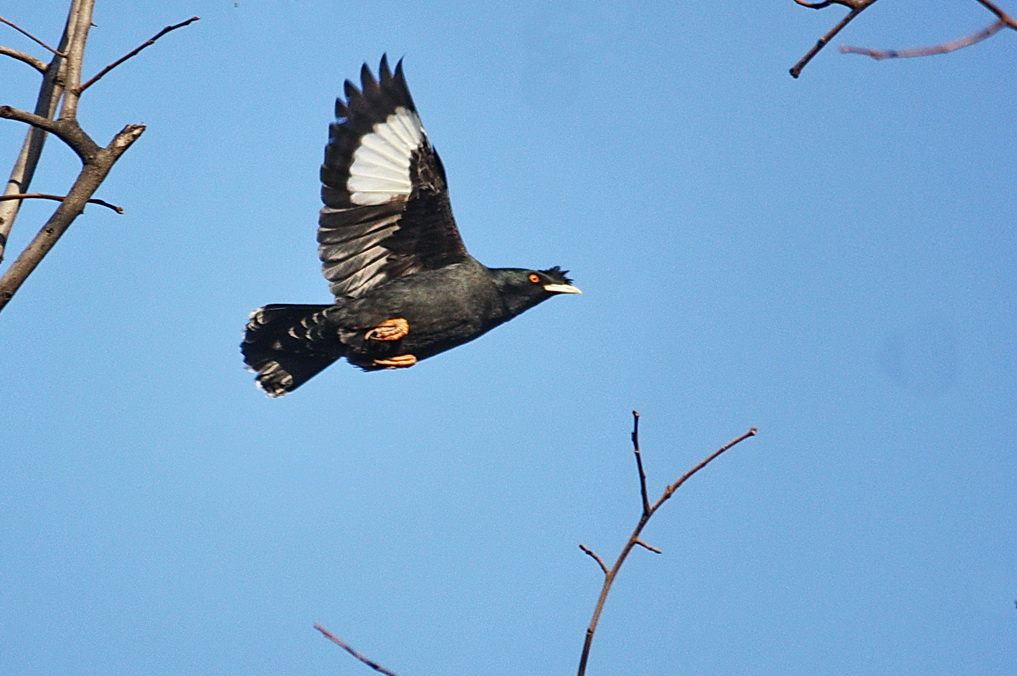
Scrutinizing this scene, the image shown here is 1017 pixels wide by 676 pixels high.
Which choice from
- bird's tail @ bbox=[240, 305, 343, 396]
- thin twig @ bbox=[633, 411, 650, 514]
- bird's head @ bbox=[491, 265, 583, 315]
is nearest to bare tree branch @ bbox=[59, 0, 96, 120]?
thin twig @ bbox=[633, 411, 650, 514]

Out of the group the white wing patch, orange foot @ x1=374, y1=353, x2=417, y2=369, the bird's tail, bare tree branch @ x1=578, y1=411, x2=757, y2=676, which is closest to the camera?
bare tree branch @ x1=578, y1=411, x2=757, y2=676

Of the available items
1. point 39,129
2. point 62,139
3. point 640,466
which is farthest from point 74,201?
point 640,466

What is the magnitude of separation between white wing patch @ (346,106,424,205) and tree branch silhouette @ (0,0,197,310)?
3690 mm

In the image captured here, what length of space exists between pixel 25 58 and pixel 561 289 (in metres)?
5.19

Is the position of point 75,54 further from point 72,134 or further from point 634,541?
point 634,541

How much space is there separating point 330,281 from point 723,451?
17.4ft

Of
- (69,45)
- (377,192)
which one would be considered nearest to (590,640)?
(69,45)

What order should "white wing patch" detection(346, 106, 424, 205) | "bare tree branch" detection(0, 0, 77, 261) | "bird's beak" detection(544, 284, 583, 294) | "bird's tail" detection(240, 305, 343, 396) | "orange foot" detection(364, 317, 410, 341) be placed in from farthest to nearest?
"bird's beak" detection(544, 284, 583, 294)
"bird's tail" detection(240, 305, 343, 396)
"white wing patch" detection(346, 106, 424, 205)
"orange foot" detection(364, 317, 410, 341)
"bare tree branch" detection(0, 0, 77, 261)

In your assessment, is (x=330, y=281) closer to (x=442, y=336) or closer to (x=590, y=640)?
(x=442, y=336)

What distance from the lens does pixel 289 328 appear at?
8414mm

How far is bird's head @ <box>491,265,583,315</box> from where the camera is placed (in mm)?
8422

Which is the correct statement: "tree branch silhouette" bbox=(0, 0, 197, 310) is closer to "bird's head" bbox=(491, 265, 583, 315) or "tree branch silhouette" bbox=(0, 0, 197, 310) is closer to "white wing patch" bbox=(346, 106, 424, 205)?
"white wing patch" bbox=(346, 106, 424, 205)

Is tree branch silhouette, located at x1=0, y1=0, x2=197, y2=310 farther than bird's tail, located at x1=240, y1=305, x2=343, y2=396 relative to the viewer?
No

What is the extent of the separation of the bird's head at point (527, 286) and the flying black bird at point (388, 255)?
14 mm
